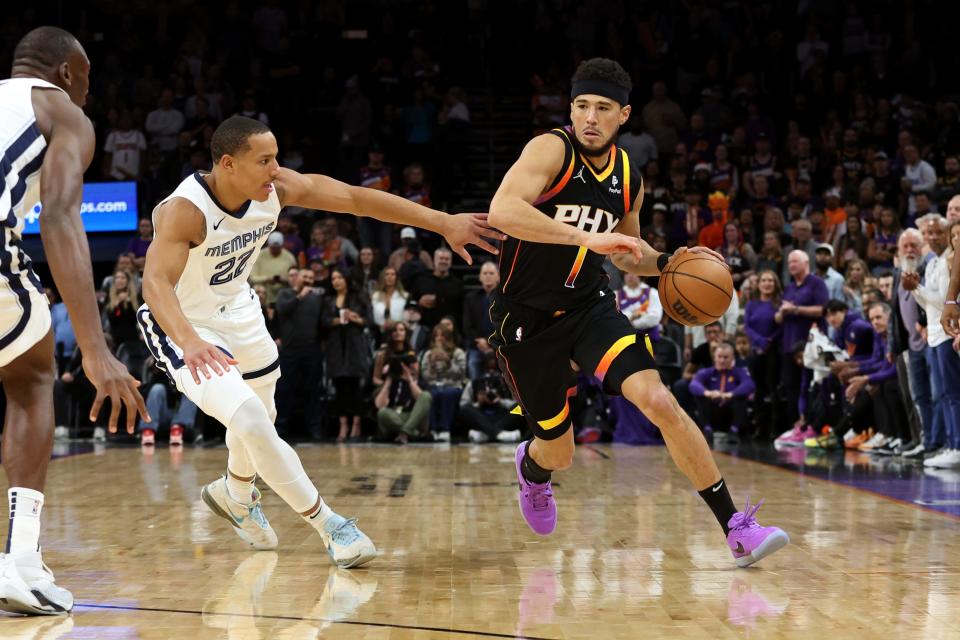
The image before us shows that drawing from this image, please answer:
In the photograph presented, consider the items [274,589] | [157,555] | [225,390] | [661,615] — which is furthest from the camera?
Answer: [157,555]

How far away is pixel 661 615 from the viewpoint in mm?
3631

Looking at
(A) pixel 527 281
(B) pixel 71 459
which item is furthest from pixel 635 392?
(B) pixel 71 459

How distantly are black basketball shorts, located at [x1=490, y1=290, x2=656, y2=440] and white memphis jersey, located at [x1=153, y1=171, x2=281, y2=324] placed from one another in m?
1.07

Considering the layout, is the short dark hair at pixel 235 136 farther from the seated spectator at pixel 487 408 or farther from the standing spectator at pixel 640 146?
the standing spectator at pixel 640 146

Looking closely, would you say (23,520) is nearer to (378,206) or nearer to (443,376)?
(378,206)

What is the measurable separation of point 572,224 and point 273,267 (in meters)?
8.82

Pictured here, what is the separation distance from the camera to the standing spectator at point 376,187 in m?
14.6

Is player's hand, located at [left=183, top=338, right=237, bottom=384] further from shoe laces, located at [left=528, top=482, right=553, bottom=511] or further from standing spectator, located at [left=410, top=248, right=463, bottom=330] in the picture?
standing spectator, located at [left=410, top=248, right=463, bottom=330]

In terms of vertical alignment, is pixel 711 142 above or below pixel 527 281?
above

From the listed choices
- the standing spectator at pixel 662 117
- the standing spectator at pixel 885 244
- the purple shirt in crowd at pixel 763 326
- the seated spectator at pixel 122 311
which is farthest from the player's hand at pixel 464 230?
the standing spectator at pixel 662 117

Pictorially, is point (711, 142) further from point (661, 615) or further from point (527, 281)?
point (661, 615)

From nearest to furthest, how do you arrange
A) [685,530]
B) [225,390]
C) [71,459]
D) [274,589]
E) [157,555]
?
[274,589], [225,390], [157,555], [685,530], [71,459]

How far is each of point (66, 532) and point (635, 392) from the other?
112 inches

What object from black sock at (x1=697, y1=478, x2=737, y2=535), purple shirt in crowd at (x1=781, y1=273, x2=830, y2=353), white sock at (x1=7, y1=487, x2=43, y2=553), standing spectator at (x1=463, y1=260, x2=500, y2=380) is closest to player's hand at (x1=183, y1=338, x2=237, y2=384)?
white sock at (x1=7, y1=487, x2=43, y2=553)
